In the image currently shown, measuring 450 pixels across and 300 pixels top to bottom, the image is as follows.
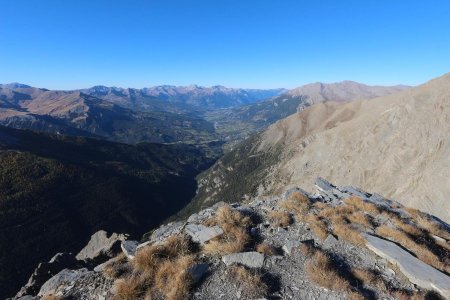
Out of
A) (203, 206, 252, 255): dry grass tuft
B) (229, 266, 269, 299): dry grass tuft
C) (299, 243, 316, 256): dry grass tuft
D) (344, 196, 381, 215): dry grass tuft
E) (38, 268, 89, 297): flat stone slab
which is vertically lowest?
(38, 268, 89, 297): flat stone slab

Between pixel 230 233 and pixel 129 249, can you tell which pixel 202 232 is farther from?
pixel 129 249

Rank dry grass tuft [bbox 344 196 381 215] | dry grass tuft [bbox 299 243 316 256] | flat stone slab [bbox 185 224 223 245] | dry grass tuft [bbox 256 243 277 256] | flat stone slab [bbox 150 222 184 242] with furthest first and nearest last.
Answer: dry grass tuft [bbox 344 196 381 215], flat stone slab [bbox 150 222 184 242], flat stone slab [bbox 185 224 223 245], dry grass tuft [bbox 299 243 316 256], dry grass tuft [bbox 256 243 277 256]

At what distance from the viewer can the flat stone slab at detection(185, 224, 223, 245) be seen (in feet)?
58.2

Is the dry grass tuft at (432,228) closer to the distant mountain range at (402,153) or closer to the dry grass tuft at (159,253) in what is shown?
the dry grass tuft at (159,253)

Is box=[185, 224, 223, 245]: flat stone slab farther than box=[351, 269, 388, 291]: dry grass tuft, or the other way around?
box=[185, 224, 223, 245]: flat stone slab

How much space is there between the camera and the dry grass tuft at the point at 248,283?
1312cm

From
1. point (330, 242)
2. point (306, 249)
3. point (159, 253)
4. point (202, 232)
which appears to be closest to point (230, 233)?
point (202, 232)

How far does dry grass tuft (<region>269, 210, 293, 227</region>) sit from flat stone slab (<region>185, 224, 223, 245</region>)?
13.7 ft

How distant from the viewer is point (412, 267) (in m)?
15.6

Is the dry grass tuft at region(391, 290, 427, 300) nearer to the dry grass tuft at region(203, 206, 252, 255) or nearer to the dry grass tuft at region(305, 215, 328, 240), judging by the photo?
the dry grass tuft at region(305, 215, 328, 240)

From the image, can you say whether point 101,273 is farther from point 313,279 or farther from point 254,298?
point 313,279

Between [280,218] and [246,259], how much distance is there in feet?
19.7

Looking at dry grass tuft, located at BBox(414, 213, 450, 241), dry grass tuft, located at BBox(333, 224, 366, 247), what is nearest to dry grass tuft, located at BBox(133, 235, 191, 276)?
dry grass tuft, located at BBox(333, 224, 366, 247)

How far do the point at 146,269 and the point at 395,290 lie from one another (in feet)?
38.9
